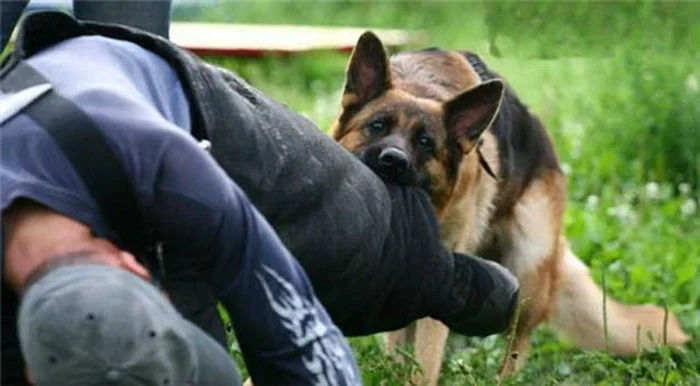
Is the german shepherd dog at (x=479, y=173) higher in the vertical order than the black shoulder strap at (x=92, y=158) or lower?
lower

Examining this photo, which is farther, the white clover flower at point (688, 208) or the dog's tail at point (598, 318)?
the white clover flower at point (688, 208)

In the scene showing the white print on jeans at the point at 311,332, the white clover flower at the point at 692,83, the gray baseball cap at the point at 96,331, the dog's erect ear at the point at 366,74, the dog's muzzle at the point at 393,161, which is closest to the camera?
the gray baseball cap at the point at 96,331

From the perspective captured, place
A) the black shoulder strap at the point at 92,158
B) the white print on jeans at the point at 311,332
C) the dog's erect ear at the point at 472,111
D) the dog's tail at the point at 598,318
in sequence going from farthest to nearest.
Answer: the dog's tail at the point at 598,318, the dog's erect ear at the point at 472,111, the white print on jeans at the point at 311,332, the black shoulder strap at the point at 92,158

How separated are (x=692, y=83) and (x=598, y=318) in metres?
2.68

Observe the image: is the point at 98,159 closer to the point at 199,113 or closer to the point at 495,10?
the point at 199,113

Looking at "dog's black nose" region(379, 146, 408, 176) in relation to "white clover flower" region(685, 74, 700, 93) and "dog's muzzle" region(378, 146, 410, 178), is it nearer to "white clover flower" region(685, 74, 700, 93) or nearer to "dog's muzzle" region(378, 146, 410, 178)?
"dog's muzzle" region(378, 146, 410, 178)

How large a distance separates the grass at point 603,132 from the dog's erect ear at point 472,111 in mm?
782

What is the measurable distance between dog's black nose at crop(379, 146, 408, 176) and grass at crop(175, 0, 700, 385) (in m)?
0.56

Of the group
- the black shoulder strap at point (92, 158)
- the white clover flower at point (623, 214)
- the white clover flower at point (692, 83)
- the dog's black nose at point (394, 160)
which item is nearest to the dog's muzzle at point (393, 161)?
the dog's black nose at point (394, 160)

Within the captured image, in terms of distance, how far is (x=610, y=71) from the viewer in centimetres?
982

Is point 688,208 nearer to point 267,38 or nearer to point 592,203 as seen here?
point 592,203


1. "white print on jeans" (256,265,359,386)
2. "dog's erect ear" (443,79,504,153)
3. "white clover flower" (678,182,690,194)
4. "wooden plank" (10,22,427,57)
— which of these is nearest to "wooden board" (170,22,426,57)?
"wooden plank" (10,22,427,57)

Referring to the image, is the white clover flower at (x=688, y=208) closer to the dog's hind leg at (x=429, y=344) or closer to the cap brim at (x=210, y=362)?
the dog's hind leg at (x=429, y=344)

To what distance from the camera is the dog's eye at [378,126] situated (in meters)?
6.05
